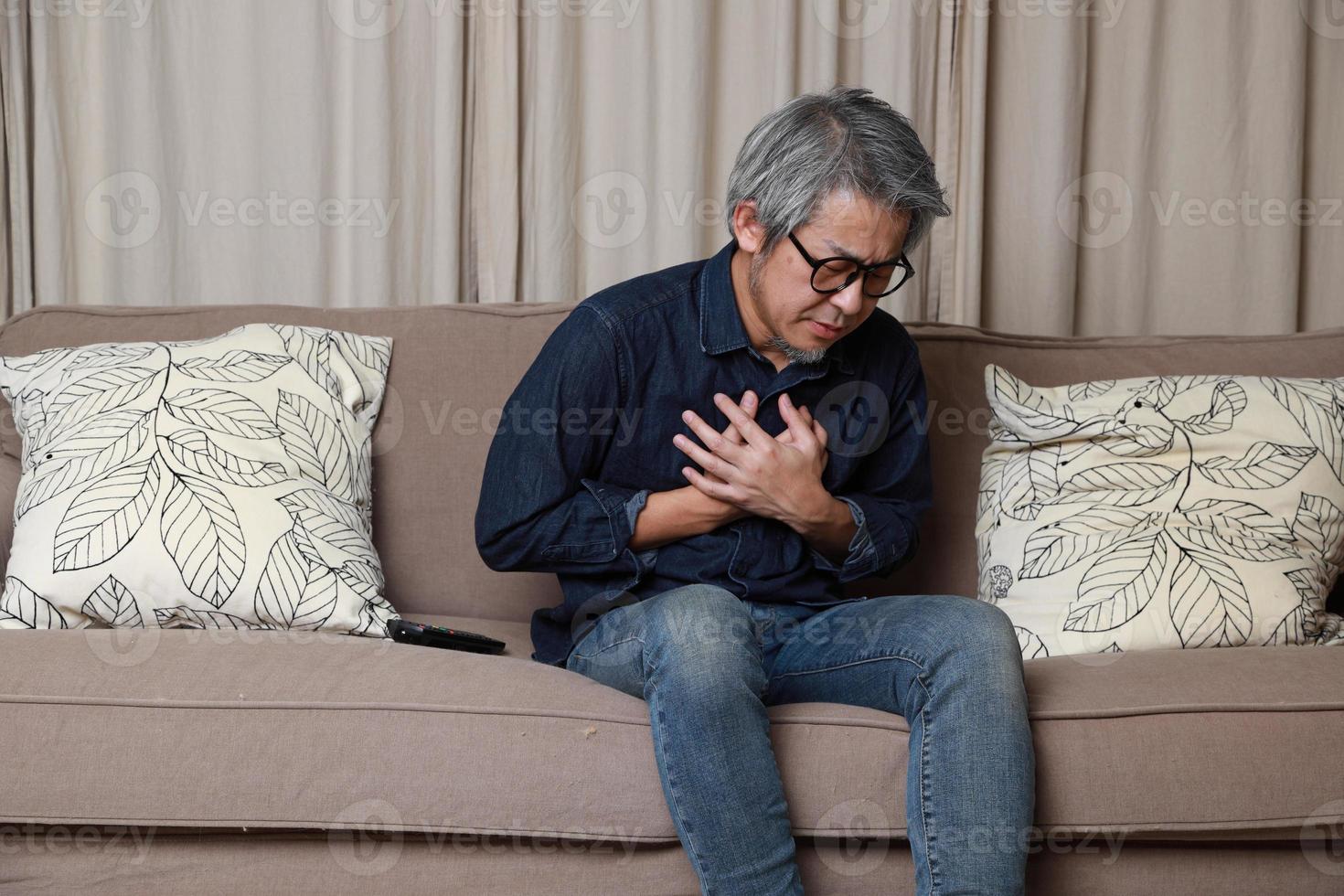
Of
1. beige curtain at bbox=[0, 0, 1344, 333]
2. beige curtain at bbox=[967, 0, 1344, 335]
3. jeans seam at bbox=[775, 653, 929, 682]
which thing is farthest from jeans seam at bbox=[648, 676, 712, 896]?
beige curtain at bbox=[967, 0, 1344, 335]

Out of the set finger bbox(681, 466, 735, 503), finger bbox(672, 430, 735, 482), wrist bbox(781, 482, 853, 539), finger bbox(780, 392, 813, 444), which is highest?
finger bbox(780, 392, 813, 444)

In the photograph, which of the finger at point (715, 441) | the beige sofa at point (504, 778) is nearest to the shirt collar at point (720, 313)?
the finger at point (715, 441)

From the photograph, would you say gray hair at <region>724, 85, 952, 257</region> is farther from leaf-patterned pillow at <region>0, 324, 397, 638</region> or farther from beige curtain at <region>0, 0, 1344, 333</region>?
beige curtain at <region>0, 0, 1344, 333</region>

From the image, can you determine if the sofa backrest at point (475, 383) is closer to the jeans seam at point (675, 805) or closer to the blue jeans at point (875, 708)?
the blue jeans at point (875, 708)

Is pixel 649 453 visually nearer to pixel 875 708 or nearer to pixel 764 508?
pixel 764 508

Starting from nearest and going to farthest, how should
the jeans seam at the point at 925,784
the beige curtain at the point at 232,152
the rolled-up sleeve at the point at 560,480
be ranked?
1. the jeans seam at the point at 925,784
2. the rolled-up sleeve at the point at 560,480
3. the beige curtain at the point at 232,152

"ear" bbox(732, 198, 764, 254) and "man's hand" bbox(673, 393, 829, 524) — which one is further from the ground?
"ear" bbox(732, 198, 764, 254)

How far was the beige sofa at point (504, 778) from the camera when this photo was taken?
117 centimetres

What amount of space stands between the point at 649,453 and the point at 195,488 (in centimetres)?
Result: 60

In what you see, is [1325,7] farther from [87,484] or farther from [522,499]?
[87,484]

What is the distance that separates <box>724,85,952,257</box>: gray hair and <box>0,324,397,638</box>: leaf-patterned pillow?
2.32 ft

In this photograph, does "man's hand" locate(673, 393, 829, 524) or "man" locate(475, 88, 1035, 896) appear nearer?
"man" locate(475, 88, 1035, 896)

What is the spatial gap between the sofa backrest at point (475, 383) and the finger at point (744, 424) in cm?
45

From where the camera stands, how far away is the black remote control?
4.79 ft
